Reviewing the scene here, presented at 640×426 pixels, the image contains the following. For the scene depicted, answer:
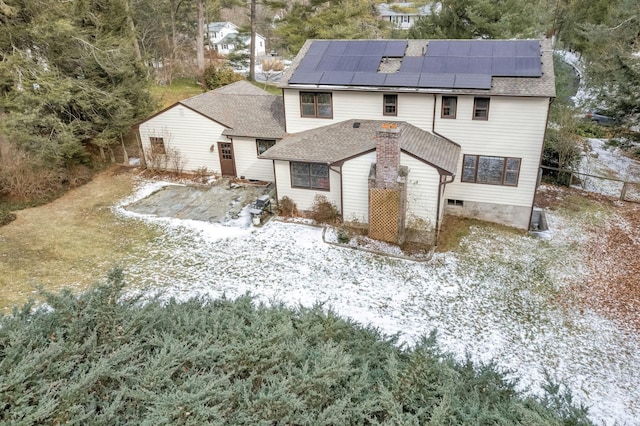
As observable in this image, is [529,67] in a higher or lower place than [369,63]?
lower

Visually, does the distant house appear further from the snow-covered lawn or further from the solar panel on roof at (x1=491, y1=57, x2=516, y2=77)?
the snow-covered lawn

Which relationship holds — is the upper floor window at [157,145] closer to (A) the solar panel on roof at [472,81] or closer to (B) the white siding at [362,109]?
(B) the white siding at [362,109]

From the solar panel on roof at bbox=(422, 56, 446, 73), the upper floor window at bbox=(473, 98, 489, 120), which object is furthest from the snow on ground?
the solar panel on roof at bbox=(422, 56, 446, 73)

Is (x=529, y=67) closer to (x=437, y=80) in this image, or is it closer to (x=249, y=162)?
(x=437, y=80)

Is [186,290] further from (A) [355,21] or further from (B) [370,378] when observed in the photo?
(A) [355,21]

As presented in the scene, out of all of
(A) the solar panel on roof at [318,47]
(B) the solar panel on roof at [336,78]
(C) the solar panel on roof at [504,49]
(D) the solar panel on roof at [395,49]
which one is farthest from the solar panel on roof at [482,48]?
(A) the solar panel on roof at [318,47]

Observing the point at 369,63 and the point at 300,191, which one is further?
the point at 369,63

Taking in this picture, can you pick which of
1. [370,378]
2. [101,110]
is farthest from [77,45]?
[370,378]

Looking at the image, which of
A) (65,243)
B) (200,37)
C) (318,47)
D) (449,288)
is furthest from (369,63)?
(200,37)
